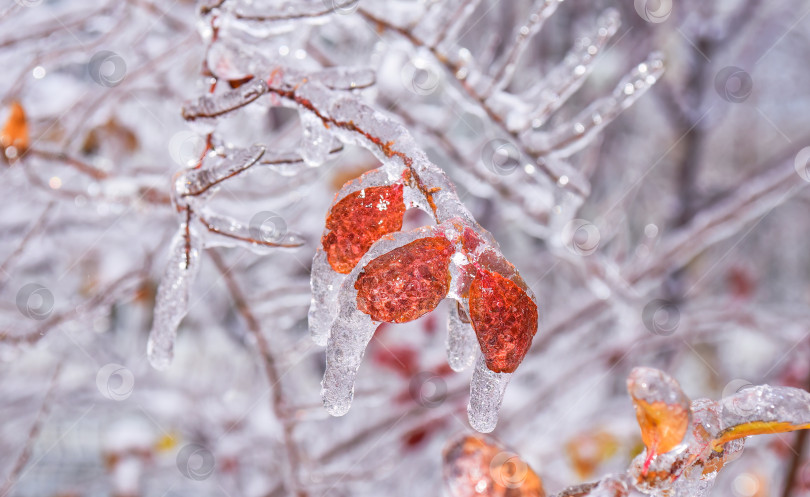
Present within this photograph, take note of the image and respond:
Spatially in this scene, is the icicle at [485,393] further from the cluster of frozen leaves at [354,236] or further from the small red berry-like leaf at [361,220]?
the small red berry-like leaf at [361,220]

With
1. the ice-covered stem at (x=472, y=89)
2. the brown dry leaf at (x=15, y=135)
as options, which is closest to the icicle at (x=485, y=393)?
the ice-covered stem at (x=472, y=89)

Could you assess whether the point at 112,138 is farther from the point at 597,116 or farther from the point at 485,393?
the point at 485,393

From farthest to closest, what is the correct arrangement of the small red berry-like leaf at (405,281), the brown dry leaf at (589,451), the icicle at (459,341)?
1. the brown dry leaf at (589,451)
2. the icicle at (459,341)
3. the small red berry-like leaf at (405,281)

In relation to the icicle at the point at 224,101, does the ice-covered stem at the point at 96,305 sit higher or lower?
lower

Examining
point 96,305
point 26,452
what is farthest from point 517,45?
point 26,452

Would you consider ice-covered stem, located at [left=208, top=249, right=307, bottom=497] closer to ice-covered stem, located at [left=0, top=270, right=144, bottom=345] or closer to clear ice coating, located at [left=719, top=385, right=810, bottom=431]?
ice-covered stem, located at [left=0, top=270, right=144, bottom=345]

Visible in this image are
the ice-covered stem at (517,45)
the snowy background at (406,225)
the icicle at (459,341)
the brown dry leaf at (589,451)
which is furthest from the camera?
the brown dry leaf at (589,451)

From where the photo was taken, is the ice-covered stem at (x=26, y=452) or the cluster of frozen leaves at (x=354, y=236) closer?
the cluster of frozen leaves at (x=354, y=236)

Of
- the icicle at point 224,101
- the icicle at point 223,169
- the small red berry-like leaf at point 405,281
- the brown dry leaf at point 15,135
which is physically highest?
the small red berry-like leaf at point 405,281
